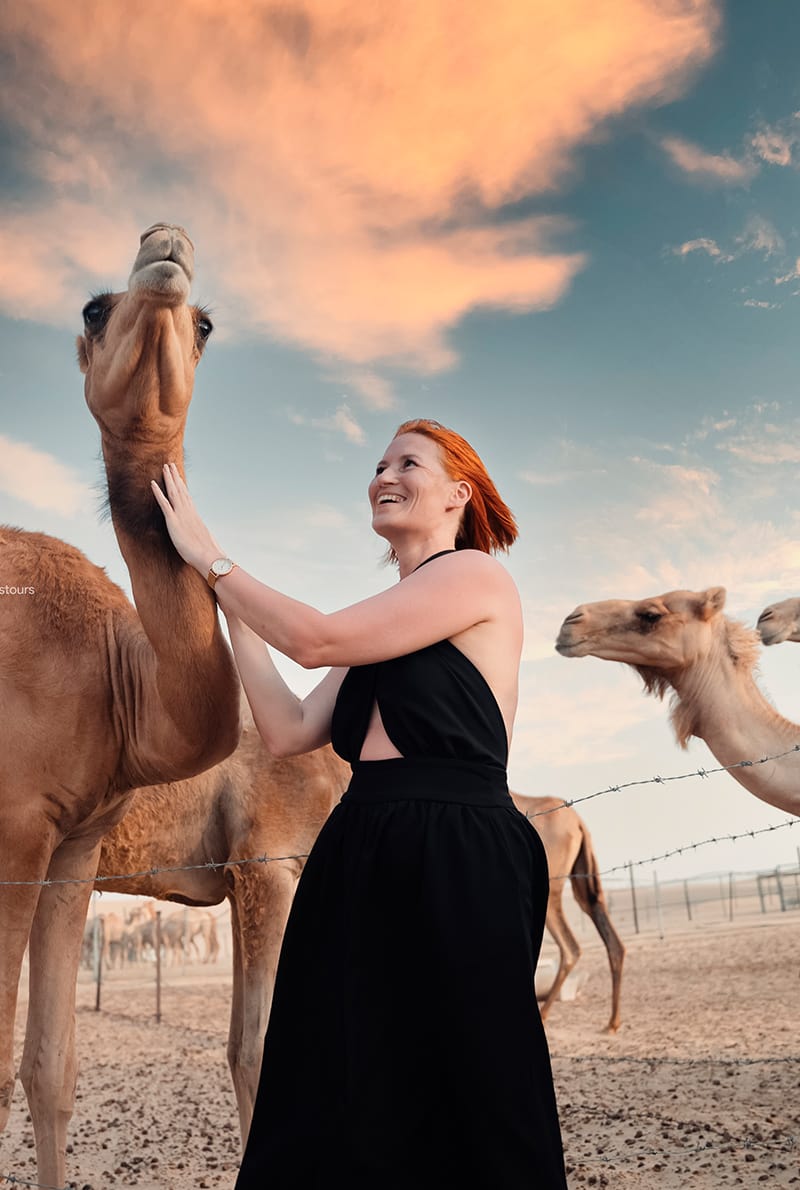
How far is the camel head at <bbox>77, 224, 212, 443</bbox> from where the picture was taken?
3098 mm

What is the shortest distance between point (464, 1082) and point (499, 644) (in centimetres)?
82

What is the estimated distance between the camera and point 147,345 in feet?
10.7

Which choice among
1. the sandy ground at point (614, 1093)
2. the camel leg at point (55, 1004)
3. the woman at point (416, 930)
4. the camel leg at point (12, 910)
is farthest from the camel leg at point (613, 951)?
the woman at point (416, 930)

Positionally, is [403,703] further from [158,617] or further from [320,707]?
[158,617]

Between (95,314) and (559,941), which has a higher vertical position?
(95,314)

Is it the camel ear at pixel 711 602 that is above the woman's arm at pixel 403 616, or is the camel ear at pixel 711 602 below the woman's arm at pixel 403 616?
above

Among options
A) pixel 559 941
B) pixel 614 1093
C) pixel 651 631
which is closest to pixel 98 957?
pixel 559 941

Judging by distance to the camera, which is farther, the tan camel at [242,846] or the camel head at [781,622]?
the camel head at [781,622]

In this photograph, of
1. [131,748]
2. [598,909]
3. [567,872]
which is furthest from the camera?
[567,872]

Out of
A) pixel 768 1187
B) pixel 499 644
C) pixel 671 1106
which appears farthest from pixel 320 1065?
pixel 671 1106

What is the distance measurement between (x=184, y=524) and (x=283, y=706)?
32.9 inches

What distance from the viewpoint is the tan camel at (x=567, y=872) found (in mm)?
13133

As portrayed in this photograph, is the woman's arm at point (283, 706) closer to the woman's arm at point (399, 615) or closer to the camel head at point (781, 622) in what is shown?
the woman's arm at point (399, 615)

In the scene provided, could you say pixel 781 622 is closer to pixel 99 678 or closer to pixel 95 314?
pixel 99 678
